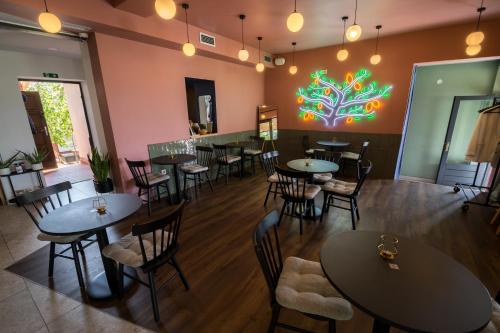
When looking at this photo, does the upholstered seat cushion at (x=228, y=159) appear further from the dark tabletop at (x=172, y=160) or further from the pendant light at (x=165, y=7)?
the pendant light at (x=165, y=7)

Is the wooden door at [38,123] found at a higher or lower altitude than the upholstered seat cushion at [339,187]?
higher

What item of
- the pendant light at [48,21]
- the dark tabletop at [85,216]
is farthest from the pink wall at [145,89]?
the dark tabletop at [85,216]

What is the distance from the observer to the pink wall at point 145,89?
3.35 metres

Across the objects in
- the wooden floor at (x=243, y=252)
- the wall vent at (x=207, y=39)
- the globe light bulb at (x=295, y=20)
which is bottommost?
the wooden floor at (x=243, y=252)

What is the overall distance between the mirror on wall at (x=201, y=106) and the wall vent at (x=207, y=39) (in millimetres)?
727

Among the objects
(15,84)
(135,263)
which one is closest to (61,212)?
(135,263)

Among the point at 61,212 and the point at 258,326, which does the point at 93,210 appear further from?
the point at 258,326

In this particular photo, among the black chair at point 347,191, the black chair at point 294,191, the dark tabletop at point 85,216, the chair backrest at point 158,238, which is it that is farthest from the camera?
the black chair at point 347,191

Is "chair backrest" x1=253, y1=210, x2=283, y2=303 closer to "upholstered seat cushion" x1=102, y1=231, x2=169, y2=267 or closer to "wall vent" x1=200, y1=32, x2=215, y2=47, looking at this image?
"upholstered seat cushion" x1=102, y1=231, x2=169, y2=267

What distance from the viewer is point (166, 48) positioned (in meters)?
3.99

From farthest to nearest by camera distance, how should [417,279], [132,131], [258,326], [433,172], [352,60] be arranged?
[433,172]
[352,60]
[132,131]
[258,326]
[417,279]

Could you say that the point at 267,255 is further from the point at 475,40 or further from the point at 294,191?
the point at 475,40

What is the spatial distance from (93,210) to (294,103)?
534 centimetres

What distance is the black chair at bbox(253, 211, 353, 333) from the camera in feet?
4.17
